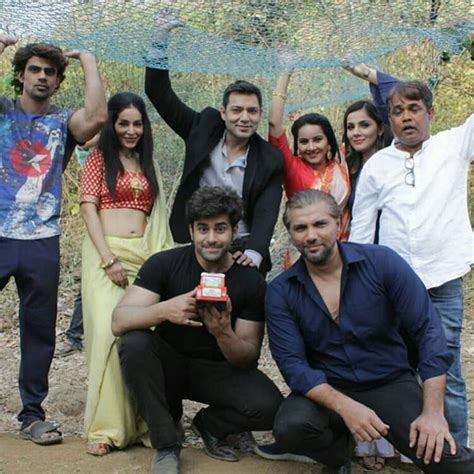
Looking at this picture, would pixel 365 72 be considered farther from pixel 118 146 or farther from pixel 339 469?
pixel 339 469

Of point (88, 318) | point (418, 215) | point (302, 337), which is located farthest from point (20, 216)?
point (418, 215)

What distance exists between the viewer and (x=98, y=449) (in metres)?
3.50

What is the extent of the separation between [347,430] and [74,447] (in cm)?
125

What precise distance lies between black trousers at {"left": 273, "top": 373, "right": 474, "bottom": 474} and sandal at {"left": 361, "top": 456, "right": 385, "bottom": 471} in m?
0.37

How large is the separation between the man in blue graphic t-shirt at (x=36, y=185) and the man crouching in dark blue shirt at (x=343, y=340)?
1036 millimetres

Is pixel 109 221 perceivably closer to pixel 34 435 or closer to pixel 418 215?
pixel 34 435

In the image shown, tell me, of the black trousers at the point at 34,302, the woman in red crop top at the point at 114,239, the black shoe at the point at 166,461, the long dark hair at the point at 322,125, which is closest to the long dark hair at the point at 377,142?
the long dark hair at the point at 322,125

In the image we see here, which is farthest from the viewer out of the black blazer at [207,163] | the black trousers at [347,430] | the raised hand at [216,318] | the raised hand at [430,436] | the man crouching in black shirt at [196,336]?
the black blazer at [207,163]

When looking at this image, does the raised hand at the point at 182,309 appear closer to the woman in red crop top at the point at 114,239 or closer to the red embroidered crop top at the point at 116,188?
the woman in red crop top at the point at 114,239

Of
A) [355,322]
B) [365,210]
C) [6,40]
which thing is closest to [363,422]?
[355,322]

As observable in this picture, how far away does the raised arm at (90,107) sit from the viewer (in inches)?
138

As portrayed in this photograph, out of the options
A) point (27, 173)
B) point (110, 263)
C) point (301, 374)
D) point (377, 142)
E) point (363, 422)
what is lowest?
point (363, 422)

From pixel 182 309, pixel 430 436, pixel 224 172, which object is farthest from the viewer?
pixel 224 172

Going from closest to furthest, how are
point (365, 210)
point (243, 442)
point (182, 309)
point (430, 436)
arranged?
point (430, 436) < point (182, 309) < point (365, 210) < point (243, 442)
